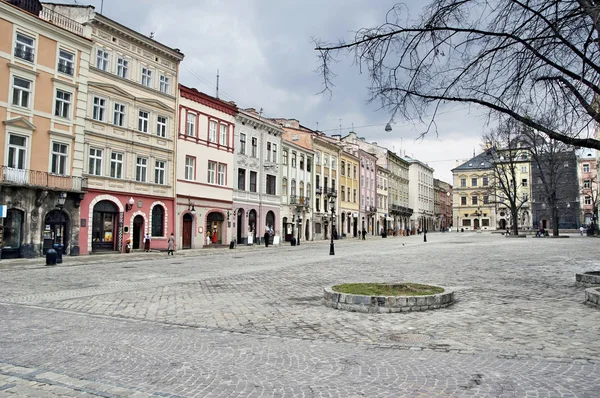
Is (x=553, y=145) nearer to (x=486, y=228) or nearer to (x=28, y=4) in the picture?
(x=28, y=4)

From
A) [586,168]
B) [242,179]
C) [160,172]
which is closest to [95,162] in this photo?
[160,172]

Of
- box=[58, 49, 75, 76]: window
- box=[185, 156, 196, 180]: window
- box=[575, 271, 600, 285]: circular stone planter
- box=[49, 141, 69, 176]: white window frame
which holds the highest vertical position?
box=[58, 49, 75, 76]: window

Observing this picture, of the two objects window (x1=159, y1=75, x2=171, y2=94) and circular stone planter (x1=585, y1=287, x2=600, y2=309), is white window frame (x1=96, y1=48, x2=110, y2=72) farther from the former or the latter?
circular stone planter (x1=585, y1=287, x2=600, y2=309)

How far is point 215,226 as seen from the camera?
39.4 meters

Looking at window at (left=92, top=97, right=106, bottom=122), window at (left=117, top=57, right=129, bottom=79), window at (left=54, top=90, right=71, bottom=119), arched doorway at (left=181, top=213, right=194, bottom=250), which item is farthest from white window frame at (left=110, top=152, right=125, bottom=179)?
arched doorway at (left=181, top=213, right=194, bottom=250)

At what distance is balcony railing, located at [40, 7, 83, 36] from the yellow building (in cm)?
6

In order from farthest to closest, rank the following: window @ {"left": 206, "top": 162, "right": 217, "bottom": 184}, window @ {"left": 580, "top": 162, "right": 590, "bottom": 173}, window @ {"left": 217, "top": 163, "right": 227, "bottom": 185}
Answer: window @ {"left": 580, "top": 162, "right": 590, "bottom": 173}, window @ {"left": 217, "top": 163, "right": 227, "bottom": 185}, window @ {"left": 206, "top": 162, "right": 217, "bottom": 184}

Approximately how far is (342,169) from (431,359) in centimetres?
5856

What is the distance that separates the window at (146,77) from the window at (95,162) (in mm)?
6351

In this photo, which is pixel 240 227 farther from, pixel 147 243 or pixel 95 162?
pixel 95 162

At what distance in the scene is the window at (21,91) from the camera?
24.8m

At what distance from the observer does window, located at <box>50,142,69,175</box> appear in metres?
26.5

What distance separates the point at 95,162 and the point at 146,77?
24.7ft

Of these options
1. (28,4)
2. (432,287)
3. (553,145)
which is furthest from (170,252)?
(553,145)
